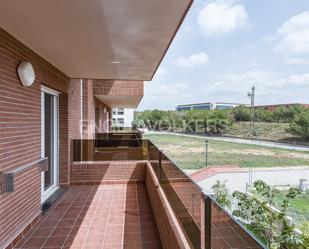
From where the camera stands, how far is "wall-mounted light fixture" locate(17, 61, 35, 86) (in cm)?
314

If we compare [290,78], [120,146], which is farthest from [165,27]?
[290,78]

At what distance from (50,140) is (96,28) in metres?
3.04

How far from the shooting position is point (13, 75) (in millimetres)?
3031

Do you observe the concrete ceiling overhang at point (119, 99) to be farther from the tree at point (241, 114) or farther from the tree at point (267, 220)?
the tree at point (241, 114)

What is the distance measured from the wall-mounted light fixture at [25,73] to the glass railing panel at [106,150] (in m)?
2.81

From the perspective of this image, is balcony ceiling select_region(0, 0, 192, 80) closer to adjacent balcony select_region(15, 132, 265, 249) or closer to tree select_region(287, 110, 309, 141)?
adjacent balcony select_region(15, 132, 265, 249)

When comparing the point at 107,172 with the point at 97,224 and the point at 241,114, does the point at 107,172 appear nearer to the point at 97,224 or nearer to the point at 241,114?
the point at 97,224

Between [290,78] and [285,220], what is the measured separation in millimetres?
44189

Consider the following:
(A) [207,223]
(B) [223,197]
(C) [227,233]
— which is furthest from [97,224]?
(C) [227,233]

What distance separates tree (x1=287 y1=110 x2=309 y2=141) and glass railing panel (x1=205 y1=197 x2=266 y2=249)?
1494 inches

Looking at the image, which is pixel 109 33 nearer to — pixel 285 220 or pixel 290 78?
pixel 285 220

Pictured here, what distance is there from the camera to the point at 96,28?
267 cm

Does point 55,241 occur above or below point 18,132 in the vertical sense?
below

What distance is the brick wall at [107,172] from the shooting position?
5.94 meters
